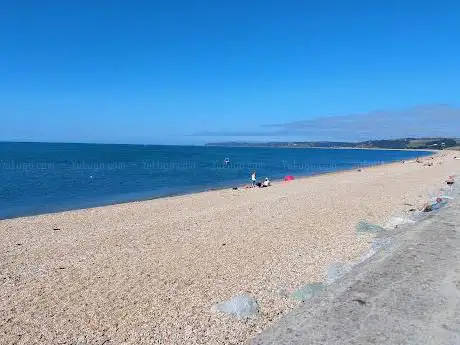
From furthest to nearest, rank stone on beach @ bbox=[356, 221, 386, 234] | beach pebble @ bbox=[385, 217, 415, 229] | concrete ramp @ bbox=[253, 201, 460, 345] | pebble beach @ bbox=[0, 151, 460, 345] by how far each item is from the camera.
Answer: beach pebble @ bbox=[385, 217, 415, 229]
stone on beach @ bbox=[356, 221, 386, 234]
pebble beach @ bbox=[0, 151, 460, 345]
concrete ramp @ bbox=[253, 201, 460, 345]

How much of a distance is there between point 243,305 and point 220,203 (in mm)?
13333

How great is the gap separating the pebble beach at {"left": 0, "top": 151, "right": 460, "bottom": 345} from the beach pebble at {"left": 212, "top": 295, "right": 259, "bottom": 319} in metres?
0.10

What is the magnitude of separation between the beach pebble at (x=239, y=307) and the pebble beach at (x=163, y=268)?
103 mm

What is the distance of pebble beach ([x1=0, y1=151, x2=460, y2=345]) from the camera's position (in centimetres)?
611

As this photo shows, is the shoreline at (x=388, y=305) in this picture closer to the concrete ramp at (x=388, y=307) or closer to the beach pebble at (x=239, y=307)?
the concrete ramp at (x=388, y=307)

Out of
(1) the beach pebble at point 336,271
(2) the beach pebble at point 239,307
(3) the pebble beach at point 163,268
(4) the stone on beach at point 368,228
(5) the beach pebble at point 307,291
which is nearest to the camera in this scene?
(3) the pebble beach at point 163,268

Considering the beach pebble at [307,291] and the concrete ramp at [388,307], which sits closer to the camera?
the concrete ramp at [388,307]

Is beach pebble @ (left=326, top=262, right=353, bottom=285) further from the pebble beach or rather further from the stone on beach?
the stone on beach

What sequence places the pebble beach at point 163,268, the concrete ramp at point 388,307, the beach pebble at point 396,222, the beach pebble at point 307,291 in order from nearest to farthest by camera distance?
the concrete ramp at point 388,307, the pebble beach at point 163,268, the beach pebble at point 307,291, the beach pebble at point 396,222

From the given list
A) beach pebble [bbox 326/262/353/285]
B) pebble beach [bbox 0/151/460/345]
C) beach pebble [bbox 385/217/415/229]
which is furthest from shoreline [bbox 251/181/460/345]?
beach pebble [bbox 385/217/415/229]

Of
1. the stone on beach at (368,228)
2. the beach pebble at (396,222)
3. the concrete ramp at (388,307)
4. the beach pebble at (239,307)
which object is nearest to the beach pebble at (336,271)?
the concrete ramp at (388,307)

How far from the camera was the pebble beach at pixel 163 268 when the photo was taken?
611cm

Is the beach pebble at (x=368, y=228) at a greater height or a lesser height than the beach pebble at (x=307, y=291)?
lesser

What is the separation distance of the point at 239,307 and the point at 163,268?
2.89 meters
